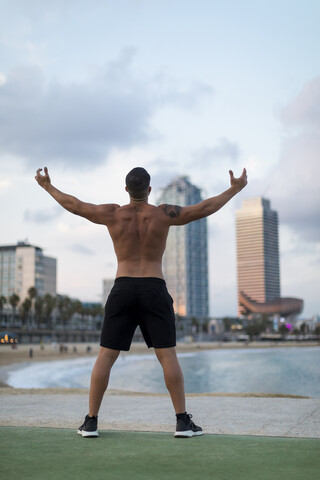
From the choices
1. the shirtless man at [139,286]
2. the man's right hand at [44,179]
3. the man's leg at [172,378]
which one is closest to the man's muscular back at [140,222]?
the shirtless man at [139,286]

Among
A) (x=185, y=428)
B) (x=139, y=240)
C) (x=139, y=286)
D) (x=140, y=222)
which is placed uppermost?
(x=140, y=222)

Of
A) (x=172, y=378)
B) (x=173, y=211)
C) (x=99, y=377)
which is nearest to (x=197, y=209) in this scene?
(x=173, y=211)

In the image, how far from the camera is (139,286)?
421 cm

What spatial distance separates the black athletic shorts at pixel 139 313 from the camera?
4188 millimetres

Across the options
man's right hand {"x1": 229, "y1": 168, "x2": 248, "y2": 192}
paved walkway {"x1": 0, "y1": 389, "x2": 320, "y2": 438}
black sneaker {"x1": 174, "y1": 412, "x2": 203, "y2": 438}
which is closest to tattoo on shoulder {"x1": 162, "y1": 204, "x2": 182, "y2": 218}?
man's right hand {"x1": 229, "y1": 168, "x2": 248, "y2": 192}

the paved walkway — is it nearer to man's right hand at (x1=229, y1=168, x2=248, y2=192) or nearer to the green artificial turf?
the green artificial turf

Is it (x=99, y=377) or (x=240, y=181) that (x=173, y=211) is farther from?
(x=99, y=377)

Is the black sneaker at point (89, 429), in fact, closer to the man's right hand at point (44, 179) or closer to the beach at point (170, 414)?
the beach at point (170, 414)

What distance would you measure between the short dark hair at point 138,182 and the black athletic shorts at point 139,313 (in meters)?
0.72

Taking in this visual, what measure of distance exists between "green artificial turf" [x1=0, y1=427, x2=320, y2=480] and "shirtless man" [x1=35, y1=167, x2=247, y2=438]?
0.32 m

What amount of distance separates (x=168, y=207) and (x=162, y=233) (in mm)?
233

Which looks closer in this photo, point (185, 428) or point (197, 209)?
point (185, 428)

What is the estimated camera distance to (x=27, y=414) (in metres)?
5.69

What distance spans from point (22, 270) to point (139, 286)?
153 meters
